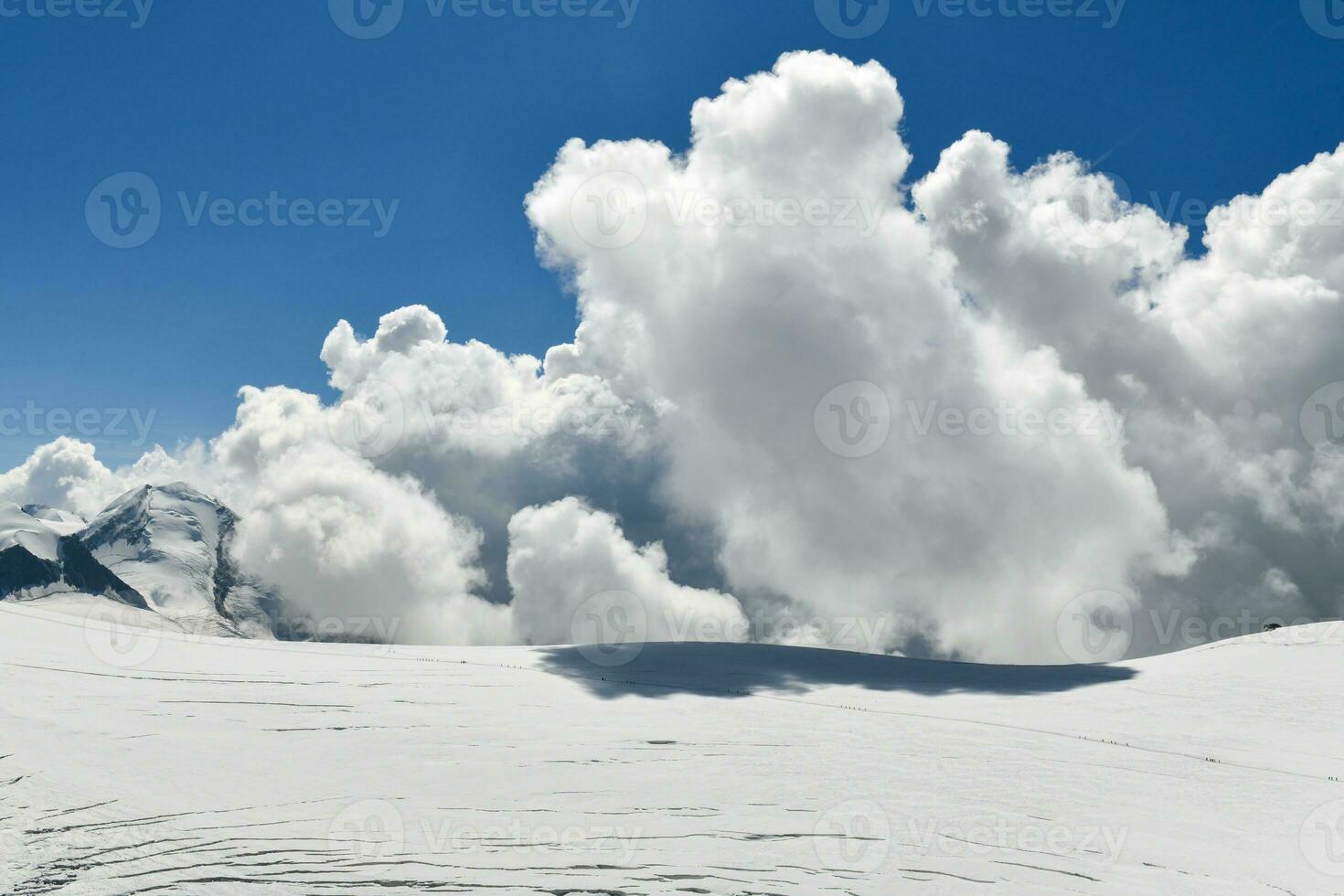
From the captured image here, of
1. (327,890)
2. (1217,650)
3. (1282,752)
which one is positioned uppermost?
(1217,650)

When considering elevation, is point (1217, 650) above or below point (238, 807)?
above

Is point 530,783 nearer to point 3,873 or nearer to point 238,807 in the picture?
point 238,807

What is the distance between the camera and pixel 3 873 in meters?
15.3

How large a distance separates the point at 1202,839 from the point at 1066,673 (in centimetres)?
1962

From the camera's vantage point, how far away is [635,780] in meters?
20.8

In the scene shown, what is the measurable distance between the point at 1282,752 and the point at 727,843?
19033 millimetres

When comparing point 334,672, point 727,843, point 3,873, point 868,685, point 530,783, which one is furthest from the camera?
point 868,685

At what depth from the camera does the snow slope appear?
649 inches

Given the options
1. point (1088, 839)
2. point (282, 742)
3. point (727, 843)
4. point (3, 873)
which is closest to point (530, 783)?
point (727, 843)

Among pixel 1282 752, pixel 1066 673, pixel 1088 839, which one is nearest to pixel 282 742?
pixel 1088 839

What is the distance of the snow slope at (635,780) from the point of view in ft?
54.1

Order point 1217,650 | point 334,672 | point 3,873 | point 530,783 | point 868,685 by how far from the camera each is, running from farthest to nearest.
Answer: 1. point 1217,650
2. point 868,685
3. point 334,672
4. point 530,783
5. point 3,873

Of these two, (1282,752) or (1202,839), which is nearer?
(1202,839)

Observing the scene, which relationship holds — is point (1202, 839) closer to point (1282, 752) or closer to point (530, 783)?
point (1282, 752)
